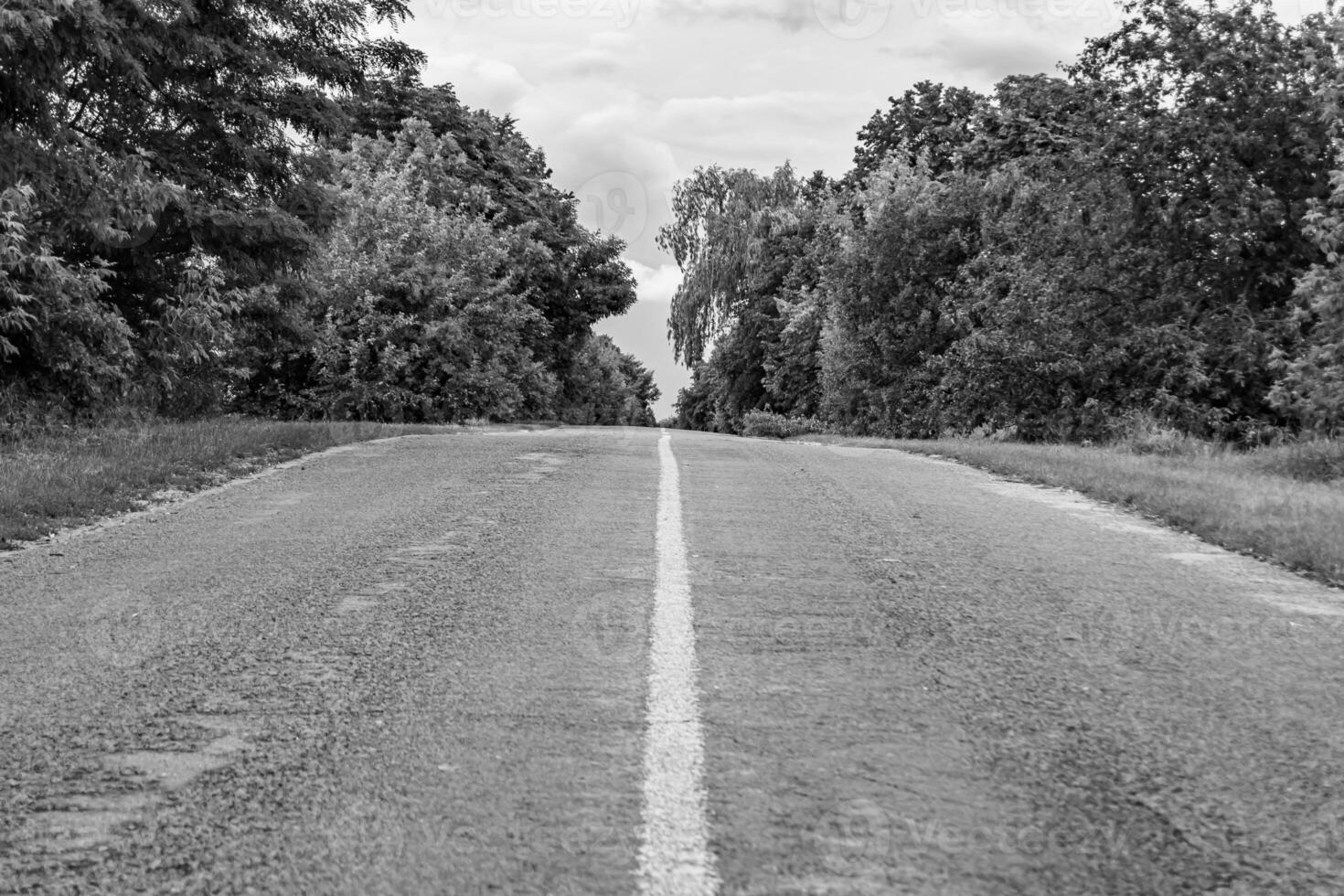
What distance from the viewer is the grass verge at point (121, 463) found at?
836 cm

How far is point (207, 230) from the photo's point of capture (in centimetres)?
1603

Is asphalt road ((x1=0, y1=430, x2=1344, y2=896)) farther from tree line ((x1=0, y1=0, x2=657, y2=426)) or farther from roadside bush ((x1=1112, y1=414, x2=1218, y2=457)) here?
roadside bush ((x1=1112, y1=414, x2=1218, y2=457))

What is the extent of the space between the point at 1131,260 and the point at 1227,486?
16046 mm

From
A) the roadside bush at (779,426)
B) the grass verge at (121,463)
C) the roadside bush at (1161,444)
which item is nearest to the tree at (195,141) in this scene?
the grass verge at (121,463)

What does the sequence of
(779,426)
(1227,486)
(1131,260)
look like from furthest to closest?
(779,426), (1131,260), (1227,486)

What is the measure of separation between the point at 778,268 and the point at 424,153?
16.6 metres

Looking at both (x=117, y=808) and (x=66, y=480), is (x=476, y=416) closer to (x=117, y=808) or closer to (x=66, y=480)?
(x=66, y=480)

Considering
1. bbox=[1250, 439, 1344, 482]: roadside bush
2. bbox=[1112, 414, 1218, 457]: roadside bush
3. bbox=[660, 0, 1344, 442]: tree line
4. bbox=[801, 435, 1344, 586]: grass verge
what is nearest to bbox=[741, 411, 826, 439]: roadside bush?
bbox=[660, 0, 1344, 442]: tree line

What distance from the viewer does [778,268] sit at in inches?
1913

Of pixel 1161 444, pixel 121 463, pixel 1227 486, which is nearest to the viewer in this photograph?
pixel 121 463

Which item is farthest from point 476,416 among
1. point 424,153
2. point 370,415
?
point 424,153

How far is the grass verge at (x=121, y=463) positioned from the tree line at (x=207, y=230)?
4.77 ft

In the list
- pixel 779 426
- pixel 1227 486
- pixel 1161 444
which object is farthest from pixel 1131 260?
pixel 779 426

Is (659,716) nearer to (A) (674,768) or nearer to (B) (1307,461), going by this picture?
(A) (674,768)
